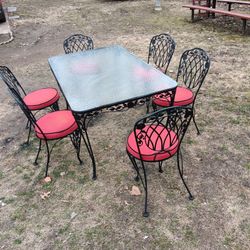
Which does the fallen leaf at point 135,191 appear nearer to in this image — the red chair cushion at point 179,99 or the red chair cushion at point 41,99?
the red chair cushion at point 179,99

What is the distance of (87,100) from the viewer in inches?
118

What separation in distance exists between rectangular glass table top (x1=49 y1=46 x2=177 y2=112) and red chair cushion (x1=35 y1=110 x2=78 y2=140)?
0.39m

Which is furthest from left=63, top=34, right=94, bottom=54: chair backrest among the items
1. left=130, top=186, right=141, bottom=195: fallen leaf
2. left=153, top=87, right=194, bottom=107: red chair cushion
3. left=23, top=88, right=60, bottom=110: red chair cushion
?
left=130, top=186, right=141, bottom=195: fallen leaf

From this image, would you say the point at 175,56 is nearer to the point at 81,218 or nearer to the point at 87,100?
the point at 87,100

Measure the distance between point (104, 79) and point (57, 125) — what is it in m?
0.76

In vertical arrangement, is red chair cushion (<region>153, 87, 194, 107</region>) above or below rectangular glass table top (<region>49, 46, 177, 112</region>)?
below

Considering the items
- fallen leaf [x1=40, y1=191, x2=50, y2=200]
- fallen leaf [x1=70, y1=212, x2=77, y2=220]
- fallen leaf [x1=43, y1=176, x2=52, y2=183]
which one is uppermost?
fallen leaf [x1=43, y1=176, x2=52, y2=183]

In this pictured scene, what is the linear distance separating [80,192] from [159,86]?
1.44 meters

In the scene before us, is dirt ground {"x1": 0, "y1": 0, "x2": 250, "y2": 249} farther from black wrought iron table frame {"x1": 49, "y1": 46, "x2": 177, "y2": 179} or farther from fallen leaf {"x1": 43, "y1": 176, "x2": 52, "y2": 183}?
black wrought iron table frame {"x1": 49, "y1": 46, "x2": 177, "y2": 179}

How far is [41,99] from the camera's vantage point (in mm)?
4047

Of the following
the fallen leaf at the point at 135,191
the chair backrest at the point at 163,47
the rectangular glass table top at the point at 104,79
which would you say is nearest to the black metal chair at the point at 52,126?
the rectangular glass table top at the point at 104,79

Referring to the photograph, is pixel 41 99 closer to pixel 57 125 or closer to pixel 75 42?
pixel 57 125

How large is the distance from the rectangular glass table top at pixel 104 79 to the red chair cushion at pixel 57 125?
1.29ft

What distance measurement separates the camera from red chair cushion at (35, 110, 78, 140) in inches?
130
